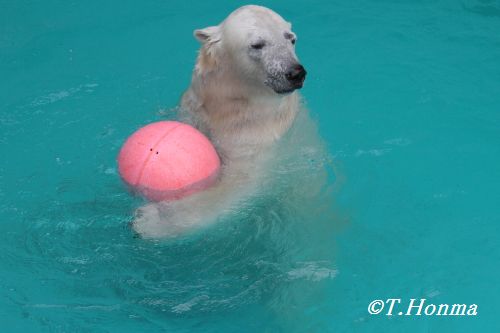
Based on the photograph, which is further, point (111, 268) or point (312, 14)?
point (312, 14)

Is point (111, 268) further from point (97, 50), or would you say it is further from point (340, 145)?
point (97, 50)

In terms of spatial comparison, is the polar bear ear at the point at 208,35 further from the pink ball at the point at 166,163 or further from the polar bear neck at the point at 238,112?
the pink ball at the point at 166,163

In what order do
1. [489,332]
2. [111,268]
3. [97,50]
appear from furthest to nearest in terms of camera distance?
1. [97,50]
2. [111,268]
3. [489,332]

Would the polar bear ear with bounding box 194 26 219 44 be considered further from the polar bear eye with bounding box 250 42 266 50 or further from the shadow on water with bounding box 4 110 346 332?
the shadow on water with bounding box 4 110 346 332

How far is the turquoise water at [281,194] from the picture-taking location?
431 cm

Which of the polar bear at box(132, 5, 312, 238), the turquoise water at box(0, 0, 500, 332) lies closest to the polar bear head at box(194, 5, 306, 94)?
the polar bear at box(132, 5, 312, 238)

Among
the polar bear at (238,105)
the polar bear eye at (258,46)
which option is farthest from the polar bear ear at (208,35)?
the polar bear eye at (258,46)

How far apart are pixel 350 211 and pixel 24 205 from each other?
252 centimetres

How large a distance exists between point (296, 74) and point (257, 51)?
37 cm

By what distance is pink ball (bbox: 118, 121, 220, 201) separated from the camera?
4227 millimetres

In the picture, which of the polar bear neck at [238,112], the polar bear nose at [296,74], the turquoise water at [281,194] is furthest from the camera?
the polar bear neck at [238,112]

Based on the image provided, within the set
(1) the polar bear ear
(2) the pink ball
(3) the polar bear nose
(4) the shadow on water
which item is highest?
(1) the polar bear ear

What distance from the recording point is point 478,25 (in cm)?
751

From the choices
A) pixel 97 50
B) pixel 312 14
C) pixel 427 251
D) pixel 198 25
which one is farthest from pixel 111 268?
pixel 312 14
